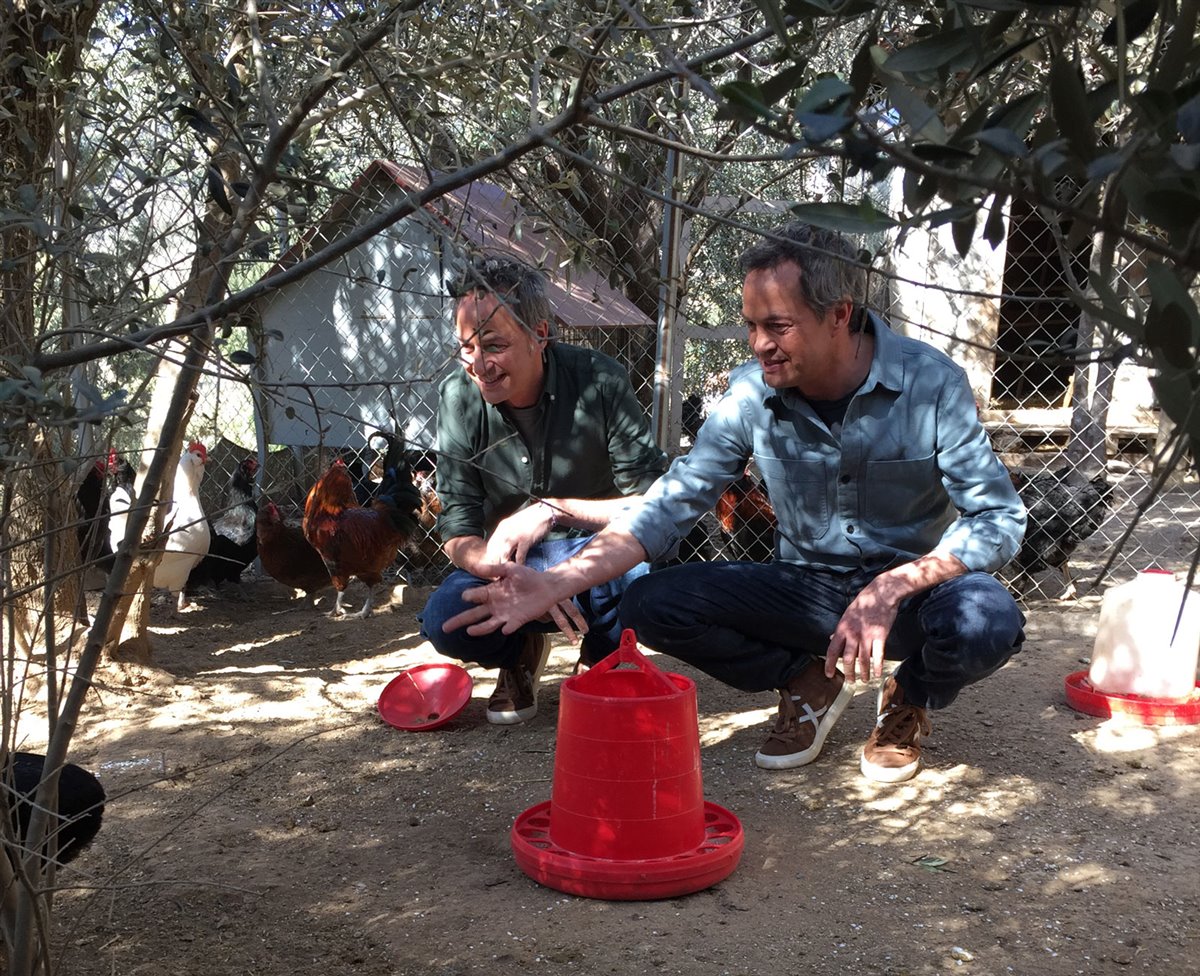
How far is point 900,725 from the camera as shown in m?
3.15

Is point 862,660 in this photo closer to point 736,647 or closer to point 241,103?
point 736,647

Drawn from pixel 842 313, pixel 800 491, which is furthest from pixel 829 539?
pixel 842 313

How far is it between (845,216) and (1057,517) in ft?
16.4

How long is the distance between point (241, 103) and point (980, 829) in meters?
2.22

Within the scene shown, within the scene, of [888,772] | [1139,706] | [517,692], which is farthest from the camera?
[517,692]

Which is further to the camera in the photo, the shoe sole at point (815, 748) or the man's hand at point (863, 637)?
the shoe sole at point (815, 748)

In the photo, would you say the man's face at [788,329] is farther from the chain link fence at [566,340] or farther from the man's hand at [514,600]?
the chain link fence at [566,340]

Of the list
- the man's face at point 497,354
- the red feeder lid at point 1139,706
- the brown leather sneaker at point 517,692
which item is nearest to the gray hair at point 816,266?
the man's face at point 497,354

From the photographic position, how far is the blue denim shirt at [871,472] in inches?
118

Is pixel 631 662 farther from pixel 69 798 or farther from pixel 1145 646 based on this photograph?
pixel 1145 646

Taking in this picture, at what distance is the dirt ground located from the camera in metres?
2.25

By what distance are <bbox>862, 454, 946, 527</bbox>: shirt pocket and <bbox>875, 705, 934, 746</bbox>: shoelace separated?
0.49 metres

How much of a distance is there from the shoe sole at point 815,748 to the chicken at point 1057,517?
2.12 metres

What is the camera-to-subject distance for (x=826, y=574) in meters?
3.25
